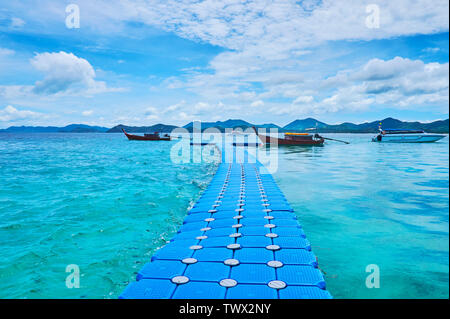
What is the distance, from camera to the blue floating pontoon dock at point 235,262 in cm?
395

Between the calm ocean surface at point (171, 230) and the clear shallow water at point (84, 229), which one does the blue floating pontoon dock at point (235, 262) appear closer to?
the calm ocean surface at point (171, 230)

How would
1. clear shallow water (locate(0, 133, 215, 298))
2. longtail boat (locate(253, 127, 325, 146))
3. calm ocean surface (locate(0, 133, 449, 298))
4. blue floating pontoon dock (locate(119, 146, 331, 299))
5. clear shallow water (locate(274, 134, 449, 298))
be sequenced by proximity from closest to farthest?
blue floating pontoon dock (locate(119, 146, 331, 299)) < clear shallow water (locate(274, 134, 449, 298)) < calm ocean surface (locate(0, 133, 449, 298)) < clear shallow water (locate(0, 133, 215, 298)) < longtail boat (locate(253, 127, 325, 146))

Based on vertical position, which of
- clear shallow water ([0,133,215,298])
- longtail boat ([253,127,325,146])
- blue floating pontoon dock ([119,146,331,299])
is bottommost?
clear shallow water ([0,133,215,298])

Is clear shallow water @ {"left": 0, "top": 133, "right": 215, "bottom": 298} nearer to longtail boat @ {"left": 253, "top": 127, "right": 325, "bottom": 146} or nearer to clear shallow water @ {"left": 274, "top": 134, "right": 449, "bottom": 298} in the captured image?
clear shallow water @ {"left": 274, "top": 134, "right": 449, "bottom": 298}

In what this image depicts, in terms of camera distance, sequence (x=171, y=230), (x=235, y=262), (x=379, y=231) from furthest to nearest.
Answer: (x=171, y=230) → (x=379, y=231) → (x=235, y=262)

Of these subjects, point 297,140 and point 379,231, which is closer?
point 379,231

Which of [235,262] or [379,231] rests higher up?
[235,262]

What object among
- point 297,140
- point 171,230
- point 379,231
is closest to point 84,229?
point 171,230

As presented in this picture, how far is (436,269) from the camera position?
6.74 m

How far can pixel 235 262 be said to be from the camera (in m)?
4.82

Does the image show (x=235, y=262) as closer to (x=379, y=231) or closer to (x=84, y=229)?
(x=379, y=231)

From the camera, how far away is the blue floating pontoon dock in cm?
395

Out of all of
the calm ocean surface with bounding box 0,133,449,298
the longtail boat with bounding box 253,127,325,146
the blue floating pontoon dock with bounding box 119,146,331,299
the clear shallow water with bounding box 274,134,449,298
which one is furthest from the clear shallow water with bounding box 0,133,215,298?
the longtail boat with bounding box 253,127,325,146

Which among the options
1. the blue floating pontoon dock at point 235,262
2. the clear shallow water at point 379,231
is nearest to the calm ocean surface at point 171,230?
the clear shallow water at point 379,231
